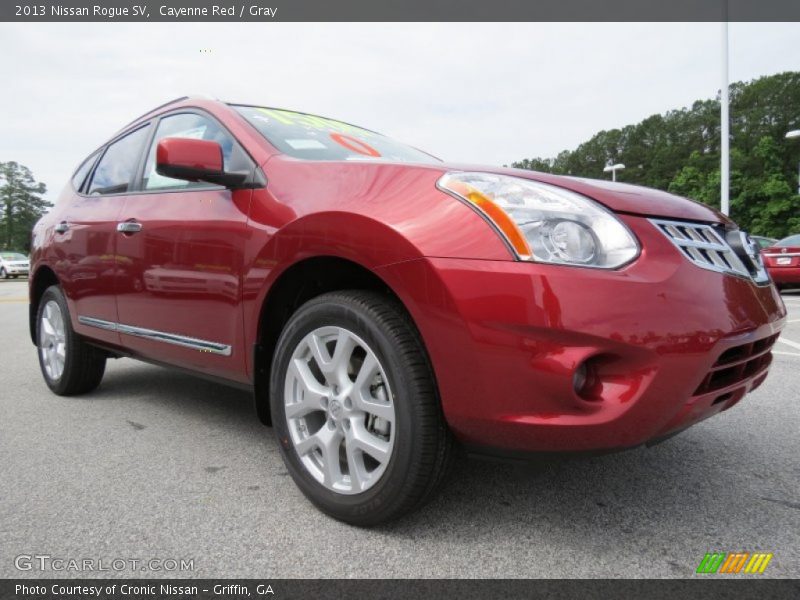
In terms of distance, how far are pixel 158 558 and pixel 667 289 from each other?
5.29 ft

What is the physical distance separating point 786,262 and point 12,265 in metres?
33.5

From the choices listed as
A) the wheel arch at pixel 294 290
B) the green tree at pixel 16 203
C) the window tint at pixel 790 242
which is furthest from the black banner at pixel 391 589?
the green tree at pixel 16 203

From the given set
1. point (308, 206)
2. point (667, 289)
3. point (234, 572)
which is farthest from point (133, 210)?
point (667, 289)

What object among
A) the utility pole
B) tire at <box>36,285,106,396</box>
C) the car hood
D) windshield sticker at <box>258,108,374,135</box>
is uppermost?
the utility pole

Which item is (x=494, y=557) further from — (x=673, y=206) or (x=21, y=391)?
(x=21, y=391)

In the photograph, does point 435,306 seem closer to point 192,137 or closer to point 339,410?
point 339,410

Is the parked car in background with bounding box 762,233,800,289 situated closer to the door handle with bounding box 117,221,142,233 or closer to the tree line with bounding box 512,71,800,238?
the tree line with bounding box 512,71,800,238

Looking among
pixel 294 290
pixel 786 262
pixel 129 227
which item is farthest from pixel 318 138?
pixel 786 262

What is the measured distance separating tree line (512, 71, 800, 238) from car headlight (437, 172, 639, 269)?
21.2m

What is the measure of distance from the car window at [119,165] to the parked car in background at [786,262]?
11.7 meters

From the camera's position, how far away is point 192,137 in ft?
8.93

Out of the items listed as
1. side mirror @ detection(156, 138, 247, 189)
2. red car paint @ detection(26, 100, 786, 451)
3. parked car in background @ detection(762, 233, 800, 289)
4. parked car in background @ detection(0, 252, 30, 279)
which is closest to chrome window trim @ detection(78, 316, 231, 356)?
red car paint @ detection(26, 100, 786, 451)

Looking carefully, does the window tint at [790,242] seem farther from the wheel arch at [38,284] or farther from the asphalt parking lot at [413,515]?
the wheel arch at [38,284]

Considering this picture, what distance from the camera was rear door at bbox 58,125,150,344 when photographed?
10.3 feet
